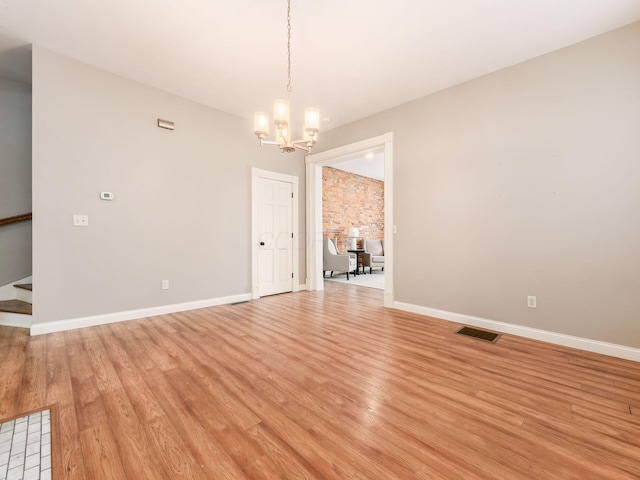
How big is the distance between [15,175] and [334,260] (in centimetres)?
562

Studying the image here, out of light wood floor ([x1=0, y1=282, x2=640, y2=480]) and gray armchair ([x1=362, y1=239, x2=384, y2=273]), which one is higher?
gray armchair ([x1=362, y1=239, x2=384, y2=273])

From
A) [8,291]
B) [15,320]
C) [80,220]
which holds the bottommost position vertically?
[15,320]

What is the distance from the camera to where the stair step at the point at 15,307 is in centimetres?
301

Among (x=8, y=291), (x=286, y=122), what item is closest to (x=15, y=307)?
(x=8, y=291)

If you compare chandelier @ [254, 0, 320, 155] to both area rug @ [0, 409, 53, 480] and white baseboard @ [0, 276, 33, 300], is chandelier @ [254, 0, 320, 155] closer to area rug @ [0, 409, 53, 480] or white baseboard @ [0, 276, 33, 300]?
area rug @ [0, 409, 53, 480]

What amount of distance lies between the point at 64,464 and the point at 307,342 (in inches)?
71.0

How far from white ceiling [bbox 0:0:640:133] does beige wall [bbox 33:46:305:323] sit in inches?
16.5

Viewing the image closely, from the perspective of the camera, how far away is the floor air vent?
2791 millimetres

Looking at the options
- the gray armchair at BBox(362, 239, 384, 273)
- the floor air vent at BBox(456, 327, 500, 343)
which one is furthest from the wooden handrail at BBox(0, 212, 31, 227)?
the gray armchair at BBox(362, 239, 384, 273)

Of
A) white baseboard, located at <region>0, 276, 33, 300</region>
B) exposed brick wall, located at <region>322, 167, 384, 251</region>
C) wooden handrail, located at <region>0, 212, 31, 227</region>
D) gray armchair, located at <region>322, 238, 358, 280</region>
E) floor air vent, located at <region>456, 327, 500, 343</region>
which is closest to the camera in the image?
floor air vent, located at <region>456, 327, 500, 343</region>

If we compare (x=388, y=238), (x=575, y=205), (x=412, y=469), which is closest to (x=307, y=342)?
(x=412, y=469)

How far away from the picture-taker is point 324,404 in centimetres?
169

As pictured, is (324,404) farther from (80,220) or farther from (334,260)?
(334,260)

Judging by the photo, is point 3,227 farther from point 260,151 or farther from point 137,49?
point 260,151
